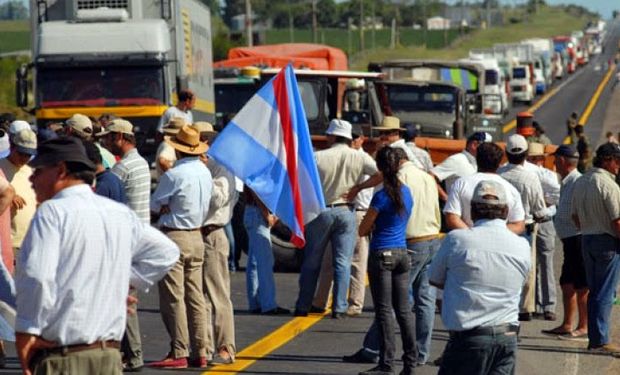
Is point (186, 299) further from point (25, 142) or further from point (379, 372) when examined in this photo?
point (25, 142)

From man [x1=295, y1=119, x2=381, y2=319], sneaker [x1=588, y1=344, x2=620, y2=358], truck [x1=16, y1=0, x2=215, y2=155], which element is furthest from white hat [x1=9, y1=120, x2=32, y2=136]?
truck [x1=16, y1=0, x2=215, y2=155]

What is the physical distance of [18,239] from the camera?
37.8 feet

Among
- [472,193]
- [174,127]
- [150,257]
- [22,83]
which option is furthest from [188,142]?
[22,83]

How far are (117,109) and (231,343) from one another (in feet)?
55.8

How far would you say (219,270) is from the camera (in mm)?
12086

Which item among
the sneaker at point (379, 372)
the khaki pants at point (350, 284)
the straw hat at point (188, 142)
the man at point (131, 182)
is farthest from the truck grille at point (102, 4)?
the sneaker at point (379, 372)

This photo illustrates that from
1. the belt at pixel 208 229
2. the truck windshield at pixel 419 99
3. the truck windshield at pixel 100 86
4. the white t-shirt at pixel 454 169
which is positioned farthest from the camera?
the truck windshield at pixel 419 99

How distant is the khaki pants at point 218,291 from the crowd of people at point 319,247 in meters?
0.01

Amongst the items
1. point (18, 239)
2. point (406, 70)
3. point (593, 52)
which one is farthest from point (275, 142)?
point (593, 52)

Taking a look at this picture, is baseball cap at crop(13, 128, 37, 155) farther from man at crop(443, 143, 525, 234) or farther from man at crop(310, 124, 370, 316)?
man at crop(310, 124, 370, 316)

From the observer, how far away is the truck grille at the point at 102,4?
2956cm

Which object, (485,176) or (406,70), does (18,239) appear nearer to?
(485,176)

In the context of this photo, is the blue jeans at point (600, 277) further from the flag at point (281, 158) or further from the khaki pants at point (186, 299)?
the khaki pants at point (186, 299)

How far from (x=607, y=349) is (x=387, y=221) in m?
2.72
